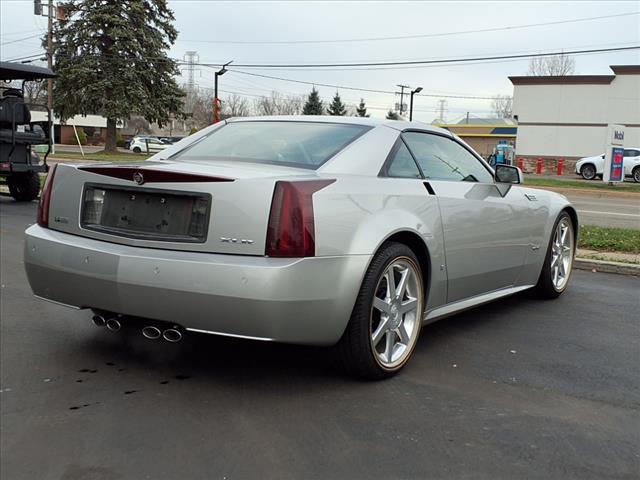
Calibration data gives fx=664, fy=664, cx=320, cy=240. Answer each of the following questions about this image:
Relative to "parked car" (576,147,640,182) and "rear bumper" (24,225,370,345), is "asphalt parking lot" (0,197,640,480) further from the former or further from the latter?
"parked car" (576,147,640,182)

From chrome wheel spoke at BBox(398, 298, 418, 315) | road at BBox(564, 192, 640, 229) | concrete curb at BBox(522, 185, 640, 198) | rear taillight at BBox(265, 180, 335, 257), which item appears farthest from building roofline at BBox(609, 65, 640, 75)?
rear taillight at BBox(265, 180, 335, 257)

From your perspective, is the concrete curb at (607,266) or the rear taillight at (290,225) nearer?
the rear taillight at (290,225)

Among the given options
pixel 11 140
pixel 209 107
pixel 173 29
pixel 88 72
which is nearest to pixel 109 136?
pixel 88 72

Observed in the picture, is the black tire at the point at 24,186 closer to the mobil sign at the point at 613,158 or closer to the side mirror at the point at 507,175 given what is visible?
the side mirror at the point at 507,175

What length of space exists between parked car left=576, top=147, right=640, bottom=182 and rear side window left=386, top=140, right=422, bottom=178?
93.0 feet

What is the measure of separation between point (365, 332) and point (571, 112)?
3756cm

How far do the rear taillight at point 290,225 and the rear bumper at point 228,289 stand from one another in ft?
0.17

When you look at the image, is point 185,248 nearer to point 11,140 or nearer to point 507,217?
point 507,217

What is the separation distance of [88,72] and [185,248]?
39.2 meters

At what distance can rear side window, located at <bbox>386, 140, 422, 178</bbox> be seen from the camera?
3.92 meters

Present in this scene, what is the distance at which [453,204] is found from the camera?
165 inches

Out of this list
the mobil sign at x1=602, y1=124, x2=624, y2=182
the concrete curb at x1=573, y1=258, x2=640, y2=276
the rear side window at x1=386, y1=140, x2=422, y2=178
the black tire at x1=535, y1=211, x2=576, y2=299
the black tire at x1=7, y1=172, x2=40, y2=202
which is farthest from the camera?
the mobil sign at x1=602, y1=124, x2=624, y2=182

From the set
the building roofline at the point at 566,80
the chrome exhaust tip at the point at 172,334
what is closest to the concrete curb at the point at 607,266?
the chrome exhaust tip at the point at 172,334

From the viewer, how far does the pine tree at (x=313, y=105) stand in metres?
65.6
